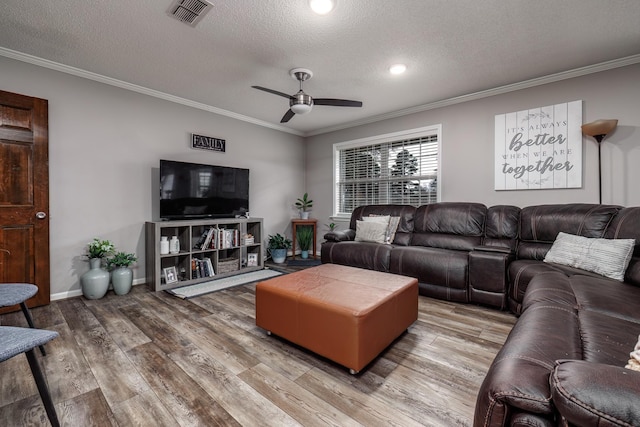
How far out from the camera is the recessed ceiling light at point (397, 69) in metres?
2.89

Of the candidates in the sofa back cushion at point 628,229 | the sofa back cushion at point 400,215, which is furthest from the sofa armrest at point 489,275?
the sofa back cushion at point 400,215

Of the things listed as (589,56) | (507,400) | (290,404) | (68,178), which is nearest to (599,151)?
(589,56)

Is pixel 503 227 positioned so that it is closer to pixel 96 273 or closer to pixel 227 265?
pixel 227 265

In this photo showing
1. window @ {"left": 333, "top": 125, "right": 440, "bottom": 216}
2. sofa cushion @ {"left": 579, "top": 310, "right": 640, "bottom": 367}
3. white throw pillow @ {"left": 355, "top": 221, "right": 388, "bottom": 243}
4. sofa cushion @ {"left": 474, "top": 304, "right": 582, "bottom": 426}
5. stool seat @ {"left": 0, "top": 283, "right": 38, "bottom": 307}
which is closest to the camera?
sofa cushion @ {"left": 474, "top": 304, "right": 582, "bottom": 426}

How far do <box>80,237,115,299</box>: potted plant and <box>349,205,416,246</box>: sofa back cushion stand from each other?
3176 millimetres

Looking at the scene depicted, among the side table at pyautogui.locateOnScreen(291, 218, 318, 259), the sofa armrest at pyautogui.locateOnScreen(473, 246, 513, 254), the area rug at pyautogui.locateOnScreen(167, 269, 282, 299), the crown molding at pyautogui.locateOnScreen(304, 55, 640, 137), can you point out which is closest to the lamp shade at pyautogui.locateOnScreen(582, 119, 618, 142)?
the crown molding at pyautogui.locateOnScreen(304, 55, 640, 137)

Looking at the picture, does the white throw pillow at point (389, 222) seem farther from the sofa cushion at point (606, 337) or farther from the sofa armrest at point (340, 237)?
the sofa cushion at point (606, 337)

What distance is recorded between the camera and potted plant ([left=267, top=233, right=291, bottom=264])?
15.8 feet

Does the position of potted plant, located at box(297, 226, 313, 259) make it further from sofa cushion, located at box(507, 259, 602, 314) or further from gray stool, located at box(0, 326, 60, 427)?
gray stool, located at box(0, 326, 60, 427)

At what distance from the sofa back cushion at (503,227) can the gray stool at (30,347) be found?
3658mm

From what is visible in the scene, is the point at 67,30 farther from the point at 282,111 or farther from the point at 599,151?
the point at 599,151

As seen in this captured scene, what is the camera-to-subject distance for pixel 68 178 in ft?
9.71

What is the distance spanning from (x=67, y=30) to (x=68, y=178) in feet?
4.76

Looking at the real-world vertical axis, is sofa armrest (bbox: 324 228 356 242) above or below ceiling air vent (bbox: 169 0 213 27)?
below
